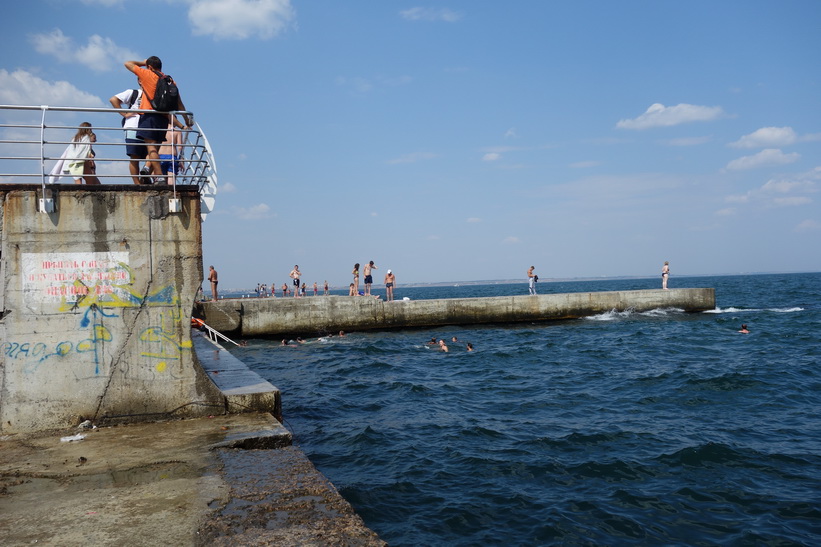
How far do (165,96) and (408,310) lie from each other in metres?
19.9

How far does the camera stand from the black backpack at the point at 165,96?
7.25 m

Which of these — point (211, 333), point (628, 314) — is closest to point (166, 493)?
point (211, 333)

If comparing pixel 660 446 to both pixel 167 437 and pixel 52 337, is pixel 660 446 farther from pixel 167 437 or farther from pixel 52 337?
pixel 52 337

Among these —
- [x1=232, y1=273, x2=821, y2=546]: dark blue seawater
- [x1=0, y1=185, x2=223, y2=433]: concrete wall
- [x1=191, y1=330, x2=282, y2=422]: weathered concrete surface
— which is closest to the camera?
[x1=232, y1=273, x2=821, y2=546]: dark blue seawater

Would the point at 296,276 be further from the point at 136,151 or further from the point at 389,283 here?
the point at 136,151

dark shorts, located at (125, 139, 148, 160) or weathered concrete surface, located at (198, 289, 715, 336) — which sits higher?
dark shorts, located at (125, 139, 148, 160)

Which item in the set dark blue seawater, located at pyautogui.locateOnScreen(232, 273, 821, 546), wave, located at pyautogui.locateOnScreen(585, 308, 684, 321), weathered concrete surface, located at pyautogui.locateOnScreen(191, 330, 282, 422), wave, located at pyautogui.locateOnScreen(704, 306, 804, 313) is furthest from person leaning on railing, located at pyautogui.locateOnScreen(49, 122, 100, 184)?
wave, located at pyautogui.locateOnScreen(704, 306, 804, 313)

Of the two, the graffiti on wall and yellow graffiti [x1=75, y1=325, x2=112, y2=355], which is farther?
yellow graffiti [x1=75, y1=325, x2=112, y2=355]

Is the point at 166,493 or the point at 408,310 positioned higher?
the point at 408,310

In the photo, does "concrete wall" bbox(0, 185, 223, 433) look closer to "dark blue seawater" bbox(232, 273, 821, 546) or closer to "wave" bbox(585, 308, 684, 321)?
"dark blue seawater" bbox(232, 273, 821, 546)

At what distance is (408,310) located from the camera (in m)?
26.5

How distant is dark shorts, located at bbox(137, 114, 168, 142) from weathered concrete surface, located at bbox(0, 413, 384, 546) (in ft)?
12.4

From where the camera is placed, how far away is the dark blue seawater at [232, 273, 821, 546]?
247 inches

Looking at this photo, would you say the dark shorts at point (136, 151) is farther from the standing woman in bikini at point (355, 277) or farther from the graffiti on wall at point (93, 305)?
the standing woman in bikini at point (355, 277)
